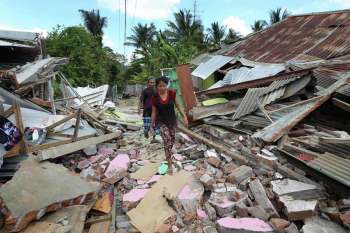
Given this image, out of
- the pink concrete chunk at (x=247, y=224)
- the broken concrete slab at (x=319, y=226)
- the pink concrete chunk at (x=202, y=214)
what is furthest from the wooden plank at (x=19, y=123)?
the broken concrete slab at (x=319, y=226)

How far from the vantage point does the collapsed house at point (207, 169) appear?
78.9 inches

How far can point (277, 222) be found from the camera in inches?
74.2

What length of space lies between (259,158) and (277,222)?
1.00 m

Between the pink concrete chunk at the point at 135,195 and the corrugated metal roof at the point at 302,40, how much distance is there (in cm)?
581

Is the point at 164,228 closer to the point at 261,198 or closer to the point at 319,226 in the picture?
the point at 261,198

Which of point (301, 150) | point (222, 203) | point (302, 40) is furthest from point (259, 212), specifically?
point (302, 40)

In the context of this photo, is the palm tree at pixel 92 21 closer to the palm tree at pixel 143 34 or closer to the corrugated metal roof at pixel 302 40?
the palm tree at pixel 143 34

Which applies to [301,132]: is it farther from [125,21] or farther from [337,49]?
[125,21]

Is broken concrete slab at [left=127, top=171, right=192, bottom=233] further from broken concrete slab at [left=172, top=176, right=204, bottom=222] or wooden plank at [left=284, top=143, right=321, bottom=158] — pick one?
wooden plank at [left=284, top=143, right=321, bottom=158]

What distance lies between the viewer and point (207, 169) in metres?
3.14

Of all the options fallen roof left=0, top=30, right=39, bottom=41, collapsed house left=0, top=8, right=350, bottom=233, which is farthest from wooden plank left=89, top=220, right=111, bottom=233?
fallen roof left=0, top=30, right=39, bottom=41

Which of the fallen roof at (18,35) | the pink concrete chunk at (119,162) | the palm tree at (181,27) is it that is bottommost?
the pink concrete chunk at (119,162)

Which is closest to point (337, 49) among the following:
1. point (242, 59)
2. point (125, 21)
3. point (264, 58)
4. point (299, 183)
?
point (264, 58)

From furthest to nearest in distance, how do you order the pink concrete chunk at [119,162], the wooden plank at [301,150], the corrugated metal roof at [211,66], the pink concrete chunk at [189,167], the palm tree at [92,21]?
the palm tree at [92,21], the corrugated metal roof at [211,66], the pink concrete chunk at [119,162], the pink concrete chunk at [189,167], the wooden plank at [301,150]
